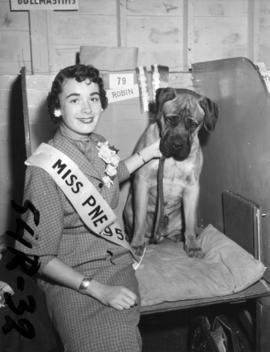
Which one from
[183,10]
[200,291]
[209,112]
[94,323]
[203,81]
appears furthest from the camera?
[183,10]

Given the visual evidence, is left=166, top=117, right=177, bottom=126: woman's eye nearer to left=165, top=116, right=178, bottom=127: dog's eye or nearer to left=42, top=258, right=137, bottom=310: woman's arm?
left=165, top=116, right=178, bottom=127: dog's eye

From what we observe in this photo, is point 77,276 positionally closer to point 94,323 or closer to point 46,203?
point 94,323

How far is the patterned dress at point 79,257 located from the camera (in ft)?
4.48

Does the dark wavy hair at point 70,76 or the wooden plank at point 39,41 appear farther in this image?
the wooden plank at point 39,41

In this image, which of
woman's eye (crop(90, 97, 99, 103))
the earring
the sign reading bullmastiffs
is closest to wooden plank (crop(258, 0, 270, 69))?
the sign reading bullmastiffs

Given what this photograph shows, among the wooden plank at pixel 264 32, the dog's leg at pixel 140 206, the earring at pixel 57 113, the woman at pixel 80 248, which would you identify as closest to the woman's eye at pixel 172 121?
the dog's leg at pixel 140 206

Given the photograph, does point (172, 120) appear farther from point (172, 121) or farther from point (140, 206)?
point (140, 206)

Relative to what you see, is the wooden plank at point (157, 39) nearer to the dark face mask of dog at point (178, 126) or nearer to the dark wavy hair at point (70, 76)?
the dark face mask of dog at point (178, 126)

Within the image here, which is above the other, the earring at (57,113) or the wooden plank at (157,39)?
the wooden plank at (157,39)

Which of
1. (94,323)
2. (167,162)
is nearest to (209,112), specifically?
(167,162)

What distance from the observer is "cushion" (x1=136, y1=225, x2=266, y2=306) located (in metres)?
1.76

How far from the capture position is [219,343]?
184cm

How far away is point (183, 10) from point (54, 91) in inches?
71.0

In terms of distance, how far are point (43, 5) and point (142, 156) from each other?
1478 millimetres
